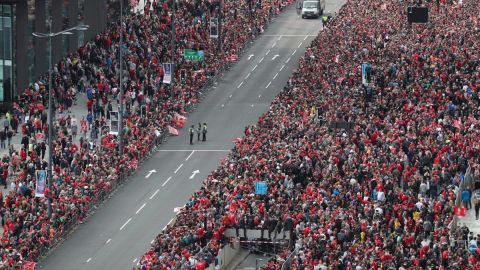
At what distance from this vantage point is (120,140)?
10544 cm

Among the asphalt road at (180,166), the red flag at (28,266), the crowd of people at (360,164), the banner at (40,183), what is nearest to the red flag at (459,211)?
the crowd of people at (360,164)

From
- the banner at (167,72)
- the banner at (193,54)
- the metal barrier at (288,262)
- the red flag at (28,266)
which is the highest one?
the banner at (193,54)

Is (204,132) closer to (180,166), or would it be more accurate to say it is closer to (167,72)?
(167,72)

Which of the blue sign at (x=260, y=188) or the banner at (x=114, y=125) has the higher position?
the banner at (x=114, y=125)

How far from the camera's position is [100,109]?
114 metres

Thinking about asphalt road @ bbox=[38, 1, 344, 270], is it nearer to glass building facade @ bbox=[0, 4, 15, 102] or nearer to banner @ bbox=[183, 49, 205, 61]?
banner @ bbox=[183, 49, 205, 61]

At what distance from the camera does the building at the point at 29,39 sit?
385ft

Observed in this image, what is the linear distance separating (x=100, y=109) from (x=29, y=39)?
28.5 ft

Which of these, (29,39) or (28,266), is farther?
(29,39)

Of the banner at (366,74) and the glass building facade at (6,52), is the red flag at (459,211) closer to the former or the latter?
the banner at (366,74)

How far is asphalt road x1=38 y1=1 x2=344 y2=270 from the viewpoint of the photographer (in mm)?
92688

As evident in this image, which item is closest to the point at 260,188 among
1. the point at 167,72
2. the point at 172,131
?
the point at 172,131

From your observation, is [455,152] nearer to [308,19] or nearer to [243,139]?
[243,139]

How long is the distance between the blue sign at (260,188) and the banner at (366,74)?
70.6 feet
